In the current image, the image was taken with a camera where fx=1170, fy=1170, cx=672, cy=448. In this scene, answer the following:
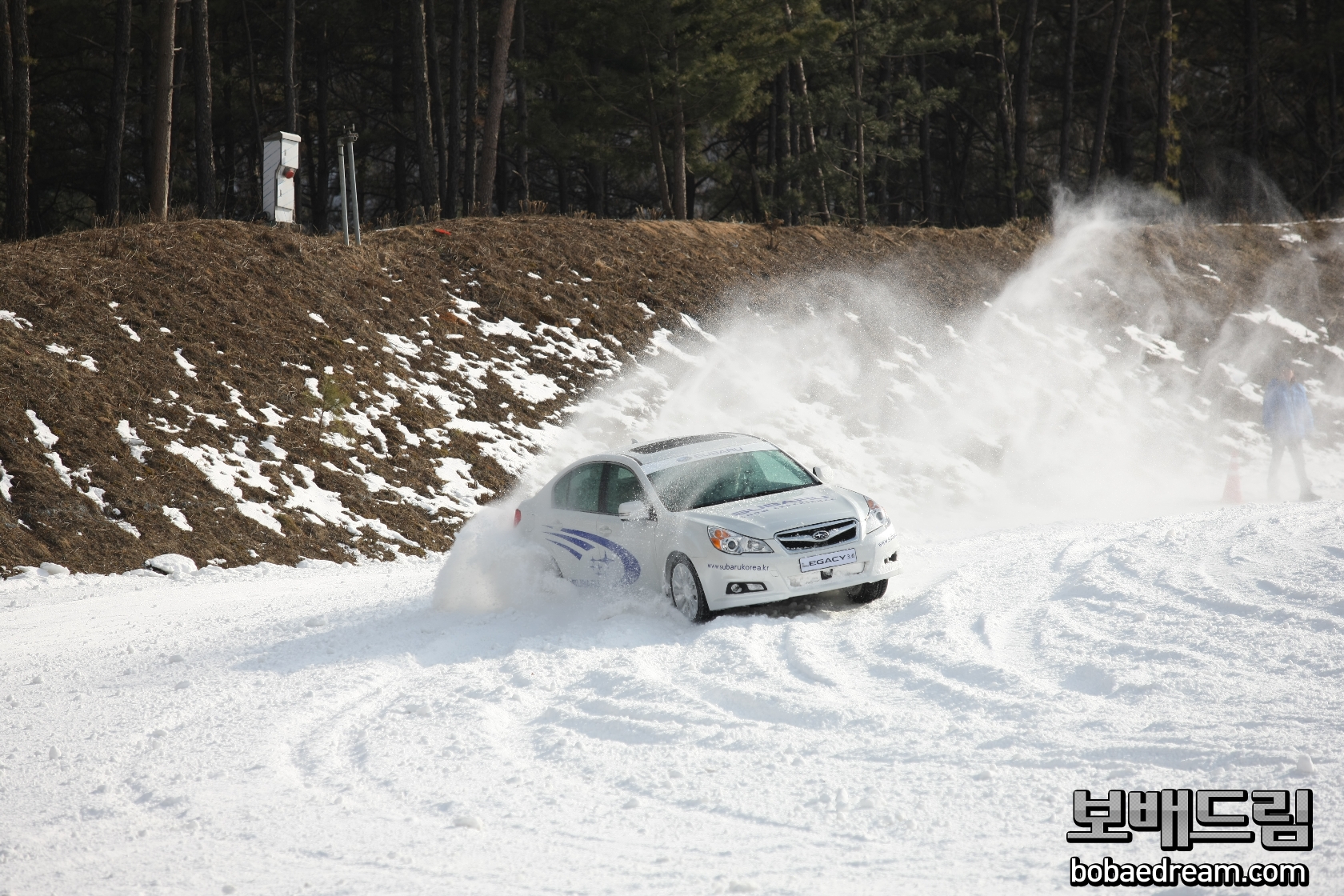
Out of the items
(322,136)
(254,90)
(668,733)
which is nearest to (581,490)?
(668,733)

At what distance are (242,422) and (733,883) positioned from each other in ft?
43.1

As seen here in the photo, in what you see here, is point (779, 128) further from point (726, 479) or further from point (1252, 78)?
point (726, 479)

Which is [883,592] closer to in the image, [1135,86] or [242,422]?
[242,422]

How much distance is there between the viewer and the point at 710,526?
902cm

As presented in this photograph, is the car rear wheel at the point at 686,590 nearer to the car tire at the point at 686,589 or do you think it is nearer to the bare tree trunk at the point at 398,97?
the car tire at the point at 686,589

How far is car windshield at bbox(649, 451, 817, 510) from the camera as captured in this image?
380 inches

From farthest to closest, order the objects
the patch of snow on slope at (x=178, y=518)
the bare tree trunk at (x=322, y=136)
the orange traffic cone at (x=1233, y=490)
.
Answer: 1. the bare tree trunk at (x=322, y=136)
2. the orange traffic cone at (x=1233, y=490)
3. the patch of snow on slope at (x=178, y=518)

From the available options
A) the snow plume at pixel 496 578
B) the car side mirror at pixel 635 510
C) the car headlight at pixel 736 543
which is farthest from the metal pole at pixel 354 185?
Result: the car headlight at pixel 736 543

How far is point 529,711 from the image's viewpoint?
6871 mm

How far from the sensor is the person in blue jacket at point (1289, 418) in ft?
55.0

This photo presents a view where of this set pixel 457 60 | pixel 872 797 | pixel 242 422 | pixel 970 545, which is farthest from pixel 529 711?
pixel 457 60

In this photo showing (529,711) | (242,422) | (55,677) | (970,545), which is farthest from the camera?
(242,422)

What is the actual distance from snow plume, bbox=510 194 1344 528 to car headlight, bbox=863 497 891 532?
8223 millimetres

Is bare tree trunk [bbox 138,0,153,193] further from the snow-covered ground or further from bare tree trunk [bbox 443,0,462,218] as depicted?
the snow-covered ground
